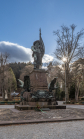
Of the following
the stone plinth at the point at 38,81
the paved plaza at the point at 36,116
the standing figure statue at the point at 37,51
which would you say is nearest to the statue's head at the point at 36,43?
the standing figure statue at the point at 37,51

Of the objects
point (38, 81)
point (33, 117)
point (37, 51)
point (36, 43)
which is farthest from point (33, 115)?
point (36, 43)

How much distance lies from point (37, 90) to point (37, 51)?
4.74 m

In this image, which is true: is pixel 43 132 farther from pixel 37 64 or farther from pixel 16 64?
pixel 16 64

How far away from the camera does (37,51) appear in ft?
52.1

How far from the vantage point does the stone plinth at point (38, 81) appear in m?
13.7

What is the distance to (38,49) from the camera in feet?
52.6

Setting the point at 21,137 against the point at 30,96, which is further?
the point at 30,96

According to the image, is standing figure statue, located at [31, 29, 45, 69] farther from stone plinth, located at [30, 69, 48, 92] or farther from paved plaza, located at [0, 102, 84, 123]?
paved plaza, located at [0, 102, 84, 123]

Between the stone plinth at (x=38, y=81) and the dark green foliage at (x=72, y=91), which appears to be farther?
the dark green foliage at (x=72, y=91)

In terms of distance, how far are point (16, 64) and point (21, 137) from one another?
2966 inches

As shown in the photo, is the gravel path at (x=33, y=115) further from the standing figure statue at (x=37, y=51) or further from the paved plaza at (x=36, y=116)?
the standing figure statue at (x=37, y=51)

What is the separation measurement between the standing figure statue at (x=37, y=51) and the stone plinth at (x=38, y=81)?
111 centimetres

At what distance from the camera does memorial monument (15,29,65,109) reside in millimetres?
12422

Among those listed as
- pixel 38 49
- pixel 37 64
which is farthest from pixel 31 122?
pixel 38 49
